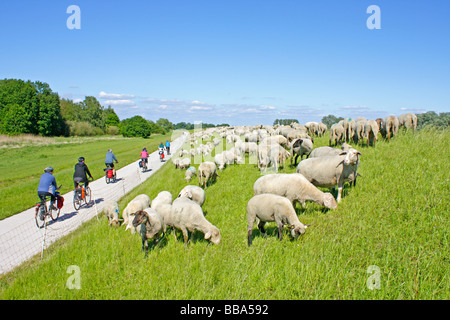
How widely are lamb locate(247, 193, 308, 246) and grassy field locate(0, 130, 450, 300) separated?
31 centimetres

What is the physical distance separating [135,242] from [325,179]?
22.3 ft

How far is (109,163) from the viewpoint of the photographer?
18.7m

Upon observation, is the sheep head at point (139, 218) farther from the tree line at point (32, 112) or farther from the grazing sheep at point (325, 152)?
the tree line at point (32, 112)

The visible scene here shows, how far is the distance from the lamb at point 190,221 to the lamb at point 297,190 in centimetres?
241

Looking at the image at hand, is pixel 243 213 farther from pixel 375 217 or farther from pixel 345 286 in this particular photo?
pixel 345 286

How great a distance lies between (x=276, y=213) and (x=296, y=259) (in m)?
1.36

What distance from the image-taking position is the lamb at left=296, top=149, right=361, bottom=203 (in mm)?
8414

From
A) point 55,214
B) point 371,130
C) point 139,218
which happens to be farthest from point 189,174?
point 371,130

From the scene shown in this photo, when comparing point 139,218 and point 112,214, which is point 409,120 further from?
point 112,214

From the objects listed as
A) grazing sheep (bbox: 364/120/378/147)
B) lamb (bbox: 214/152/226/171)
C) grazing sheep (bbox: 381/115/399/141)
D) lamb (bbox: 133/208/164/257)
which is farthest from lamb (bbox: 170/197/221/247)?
grazing sheep (bbox: 381/115/399/141)

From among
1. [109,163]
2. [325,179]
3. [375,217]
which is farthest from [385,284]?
[109,163]

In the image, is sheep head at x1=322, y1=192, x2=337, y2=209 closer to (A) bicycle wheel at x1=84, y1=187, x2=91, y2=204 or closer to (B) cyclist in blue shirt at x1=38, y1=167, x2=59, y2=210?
(B) cyclist in blue shirt at x1=38, y1=167, x2=59, y2=210

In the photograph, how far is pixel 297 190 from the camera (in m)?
7.84
